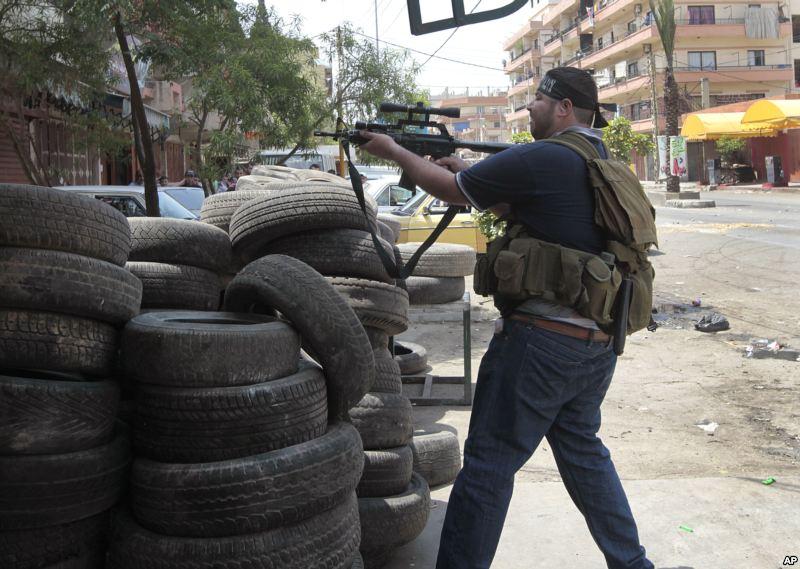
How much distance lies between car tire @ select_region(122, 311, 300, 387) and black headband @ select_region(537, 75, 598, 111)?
1.38m

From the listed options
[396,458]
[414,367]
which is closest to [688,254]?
[414,367]

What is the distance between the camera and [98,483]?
110 inches

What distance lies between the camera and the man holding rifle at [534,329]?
2.94m

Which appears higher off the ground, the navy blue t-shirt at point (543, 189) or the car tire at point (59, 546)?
the navy blue t-shirt at point (543, 189)

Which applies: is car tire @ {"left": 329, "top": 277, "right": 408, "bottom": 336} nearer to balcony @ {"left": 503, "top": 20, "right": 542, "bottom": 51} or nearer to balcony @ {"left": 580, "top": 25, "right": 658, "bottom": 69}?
balcony @ {"left": 580, "top": 25, "right": 658, "bottom": 69}

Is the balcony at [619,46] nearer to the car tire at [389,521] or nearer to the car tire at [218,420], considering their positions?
the car tire at [389,521]

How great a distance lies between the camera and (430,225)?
42.8 feet

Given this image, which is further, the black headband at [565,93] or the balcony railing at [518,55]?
the balcony railing at [518,55]

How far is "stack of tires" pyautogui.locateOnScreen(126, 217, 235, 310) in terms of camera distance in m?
4.01

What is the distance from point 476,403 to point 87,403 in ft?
4.57

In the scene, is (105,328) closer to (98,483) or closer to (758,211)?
(98,483)

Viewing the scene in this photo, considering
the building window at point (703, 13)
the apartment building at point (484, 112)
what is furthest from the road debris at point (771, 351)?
the apartment building at point (484, 112)

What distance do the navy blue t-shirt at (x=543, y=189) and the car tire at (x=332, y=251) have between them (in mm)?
1274

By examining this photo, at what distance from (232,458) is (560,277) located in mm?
1310
